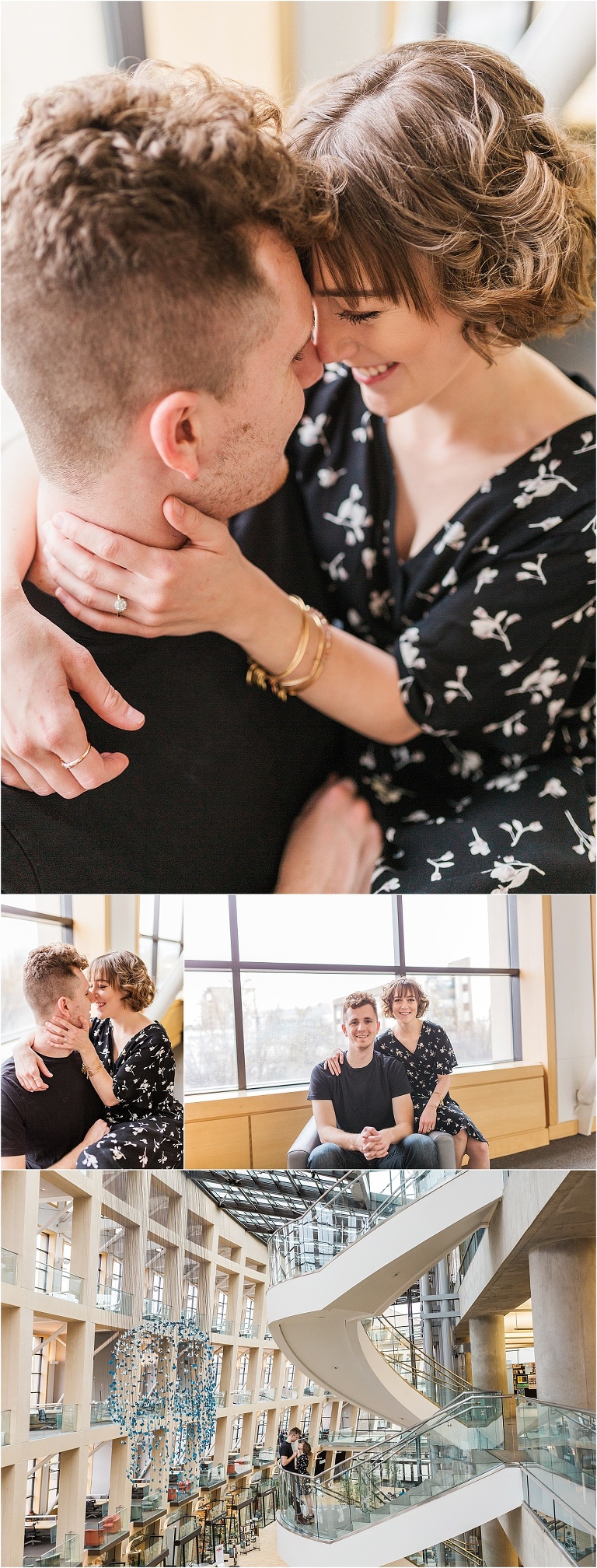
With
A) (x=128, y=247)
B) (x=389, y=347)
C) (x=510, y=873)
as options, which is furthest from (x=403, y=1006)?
(x=128, y=247)

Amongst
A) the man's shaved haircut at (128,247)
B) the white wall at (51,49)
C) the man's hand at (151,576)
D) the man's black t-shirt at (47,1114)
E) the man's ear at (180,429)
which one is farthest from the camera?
the man's black t-shirt at (47,1114)

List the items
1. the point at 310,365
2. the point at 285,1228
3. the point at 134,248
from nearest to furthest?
1. the point at 134,248
2. the point at 310,365
3. the point at 285,1228

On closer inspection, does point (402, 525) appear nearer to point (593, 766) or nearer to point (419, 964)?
point (593, 766)

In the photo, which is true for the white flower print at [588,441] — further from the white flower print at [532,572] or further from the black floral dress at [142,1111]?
the black floral dress at [142,1111]

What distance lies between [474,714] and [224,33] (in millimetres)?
1419

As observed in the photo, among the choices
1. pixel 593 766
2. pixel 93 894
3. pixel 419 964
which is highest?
pixel 593 766

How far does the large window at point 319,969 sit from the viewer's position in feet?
6.63

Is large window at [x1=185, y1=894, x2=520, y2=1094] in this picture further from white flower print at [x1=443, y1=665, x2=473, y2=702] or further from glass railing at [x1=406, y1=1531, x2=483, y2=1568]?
glass railing at [x1=406, y1=1531, x2=483, y2=1568]

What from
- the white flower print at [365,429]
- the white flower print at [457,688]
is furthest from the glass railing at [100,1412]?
the white flower print at [365,429]

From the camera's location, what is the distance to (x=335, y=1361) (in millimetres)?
2006

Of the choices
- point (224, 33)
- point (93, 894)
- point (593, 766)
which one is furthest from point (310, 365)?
point (93, 894)

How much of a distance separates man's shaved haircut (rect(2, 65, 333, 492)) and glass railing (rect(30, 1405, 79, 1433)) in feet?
5.99

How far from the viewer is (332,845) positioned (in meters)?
2.07

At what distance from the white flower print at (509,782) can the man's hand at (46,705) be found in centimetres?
78
